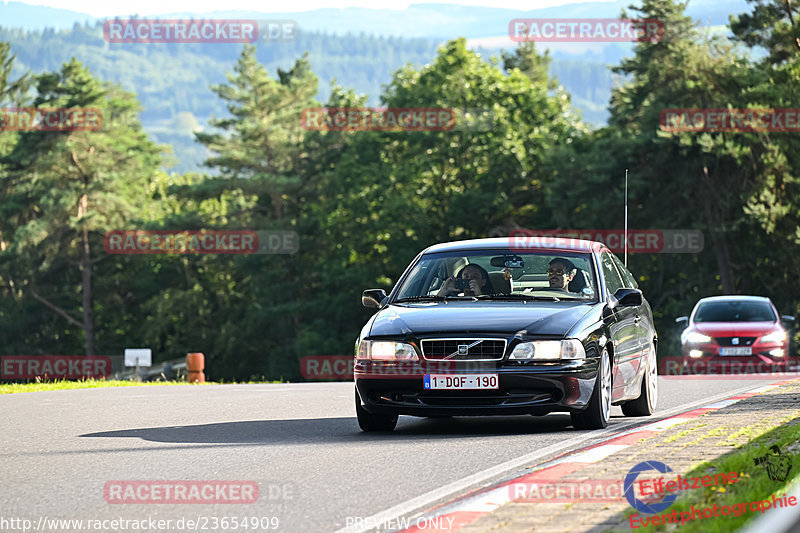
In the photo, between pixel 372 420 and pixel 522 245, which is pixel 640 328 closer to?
pixel 522 245

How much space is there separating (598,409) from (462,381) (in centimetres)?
122

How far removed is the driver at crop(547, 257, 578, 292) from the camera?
12.2 m

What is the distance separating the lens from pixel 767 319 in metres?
25.9

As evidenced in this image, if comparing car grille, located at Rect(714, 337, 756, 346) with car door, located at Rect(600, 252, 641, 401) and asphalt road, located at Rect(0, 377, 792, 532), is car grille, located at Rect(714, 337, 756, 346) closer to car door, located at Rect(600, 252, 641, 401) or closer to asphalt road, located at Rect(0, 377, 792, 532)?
asphalt road, located at Rect(0, 377, 792, 532)

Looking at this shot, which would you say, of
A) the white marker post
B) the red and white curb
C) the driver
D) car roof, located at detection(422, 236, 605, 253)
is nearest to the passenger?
car roof, located at detection(422, 236, 605, 253)

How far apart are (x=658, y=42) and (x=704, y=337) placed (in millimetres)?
39784

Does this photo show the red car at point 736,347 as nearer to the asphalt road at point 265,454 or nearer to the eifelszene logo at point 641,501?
the asphalt road at point 265,454

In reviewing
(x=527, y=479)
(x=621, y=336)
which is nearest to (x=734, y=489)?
(x=527, y=479)

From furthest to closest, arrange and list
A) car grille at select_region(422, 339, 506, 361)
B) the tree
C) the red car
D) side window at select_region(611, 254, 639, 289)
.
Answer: the tree < the red car < side window at select_region(611, 254, 639, 289) < car grille at select_region(422, 339, 506, 361)

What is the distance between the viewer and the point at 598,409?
11.3 meters

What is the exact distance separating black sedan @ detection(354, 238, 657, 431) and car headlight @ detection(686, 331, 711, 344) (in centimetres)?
1283

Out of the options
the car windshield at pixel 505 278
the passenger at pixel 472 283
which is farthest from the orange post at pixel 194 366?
the passenger at pixel 472 283

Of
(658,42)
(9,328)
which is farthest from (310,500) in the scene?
(9,328)

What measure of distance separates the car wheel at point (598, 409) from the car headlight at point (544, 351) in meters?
0.45
